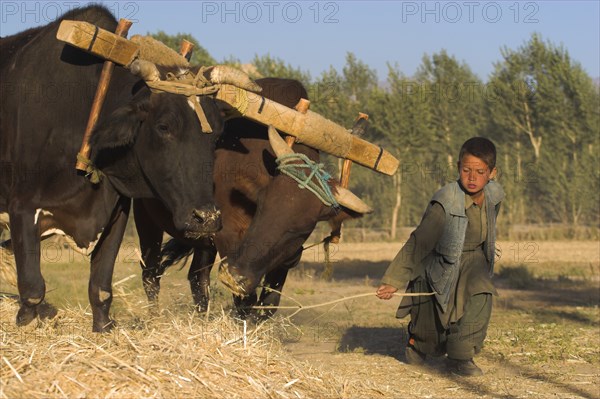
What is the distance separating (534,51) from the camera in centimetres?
3453

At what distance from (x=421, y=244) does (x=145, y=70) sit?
94.8 inches

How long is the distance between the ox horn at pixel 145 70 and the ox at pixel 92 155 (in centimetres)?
12

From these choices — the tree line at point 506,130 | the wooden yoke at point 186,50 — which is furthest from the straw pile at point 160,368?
the tree line at point 506,130

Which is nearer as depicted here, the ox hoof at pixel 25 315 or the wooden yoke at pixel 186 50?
the ox hoof at pixel 25 315

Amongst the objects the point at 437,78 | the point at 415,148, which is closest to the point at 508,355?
the point at 415,148

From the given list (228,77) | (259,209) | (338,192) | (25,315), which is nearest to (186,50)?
(228,77)

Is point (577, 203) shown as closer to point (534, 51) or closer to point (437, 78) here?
point (534, 51)

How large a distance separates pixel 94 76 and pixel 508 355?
4.04 m

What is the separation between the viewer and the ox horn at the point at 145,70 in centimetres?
607

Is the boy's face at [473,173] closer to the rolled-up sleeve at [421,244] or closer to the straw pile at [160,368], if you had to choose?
the rolled-up sleeve at [421,244]

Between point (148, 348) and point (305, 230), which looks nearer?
point (148, 348)

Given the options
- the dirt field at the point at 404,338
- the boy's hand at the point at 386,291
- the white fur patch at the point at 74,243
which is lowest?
the dirt field at the point at 404,338

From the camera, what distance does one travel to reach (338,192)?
651cm

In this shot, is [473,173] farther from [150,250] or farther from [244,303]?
[150,250]
